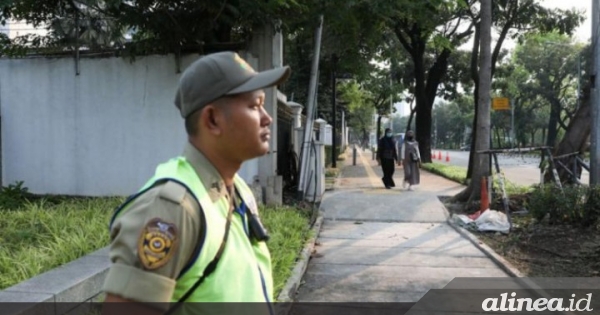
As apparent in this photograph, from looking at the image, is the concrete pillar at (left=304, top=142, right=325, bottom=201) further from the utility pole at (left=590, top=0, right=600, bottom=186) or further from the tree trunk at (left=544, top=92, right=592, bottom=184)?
the utility pole at (left=590, top=0, right=600, bottom=186)

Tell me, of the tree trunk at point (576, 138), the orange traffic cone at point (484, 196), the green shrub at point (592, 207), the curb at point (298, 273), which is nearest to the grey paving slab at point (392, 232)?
the curb at point (298, 273)

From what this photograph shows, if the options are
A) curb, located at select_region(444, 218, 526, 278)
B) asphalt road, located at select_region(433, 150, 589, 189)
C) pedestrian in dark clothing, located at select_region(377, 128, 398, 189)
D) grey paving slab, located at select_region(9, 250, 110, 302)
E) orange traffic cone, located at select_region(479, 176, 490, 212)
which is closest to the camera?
grey paving slab, located at select_region(9, 250, 110, 302)

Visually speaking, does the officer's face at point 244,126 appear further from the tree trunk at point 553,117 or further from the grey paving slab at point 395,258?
the tree trunk at point 553,117

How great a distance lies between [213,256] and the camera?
131 centimetres

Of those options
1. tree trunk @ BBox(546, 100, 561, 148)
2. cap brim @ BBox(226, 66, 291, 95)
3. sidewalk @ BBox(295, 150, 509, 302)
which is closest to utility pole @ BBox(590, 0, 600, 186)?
sidewalk @ BBox(295, 150, 509, 302)

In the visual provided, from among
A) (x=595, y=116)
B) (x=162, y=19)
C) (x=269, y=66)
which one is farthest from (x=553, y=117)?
(x=162, y=19)

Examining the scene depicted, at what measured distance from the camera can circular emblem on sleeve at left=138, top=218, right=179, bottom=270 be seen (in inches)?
47.2

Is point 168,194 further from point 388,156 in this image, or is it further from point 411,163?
point 388,156

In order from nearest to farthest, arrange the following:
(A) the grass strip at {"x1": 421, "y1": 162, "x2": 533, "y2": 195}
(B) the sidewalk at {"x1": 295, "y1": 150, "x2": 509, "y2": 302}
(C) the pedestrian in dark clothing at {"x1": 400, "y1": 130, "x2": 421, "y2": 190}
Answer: (B) the sidewalk at {"x1": 295, "y1": 150, "x2": 509, "y2": 302} < (A) the grass strip at {"x1": 421, "y1": 162, "x2": 533, "y2": 195} < (C) the pedestrian in dark clothing at {"x1": 400, "y1": 130, "x2": 421, "y2": 190}

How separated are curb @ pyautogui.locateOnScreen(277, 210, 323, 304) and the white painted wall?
2.28 meters

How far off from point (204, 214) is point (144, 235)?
15 centimetres

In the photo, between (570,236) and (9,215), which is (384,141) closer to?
(570,236)

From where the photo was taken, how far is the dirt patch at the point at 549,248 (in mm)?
6422

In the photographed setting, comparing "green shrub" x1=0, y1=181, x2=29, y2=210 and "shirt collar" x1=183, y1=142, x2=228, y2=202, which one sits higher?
"shirt collar" x1=183, y1=142, x2=228, y2=202
